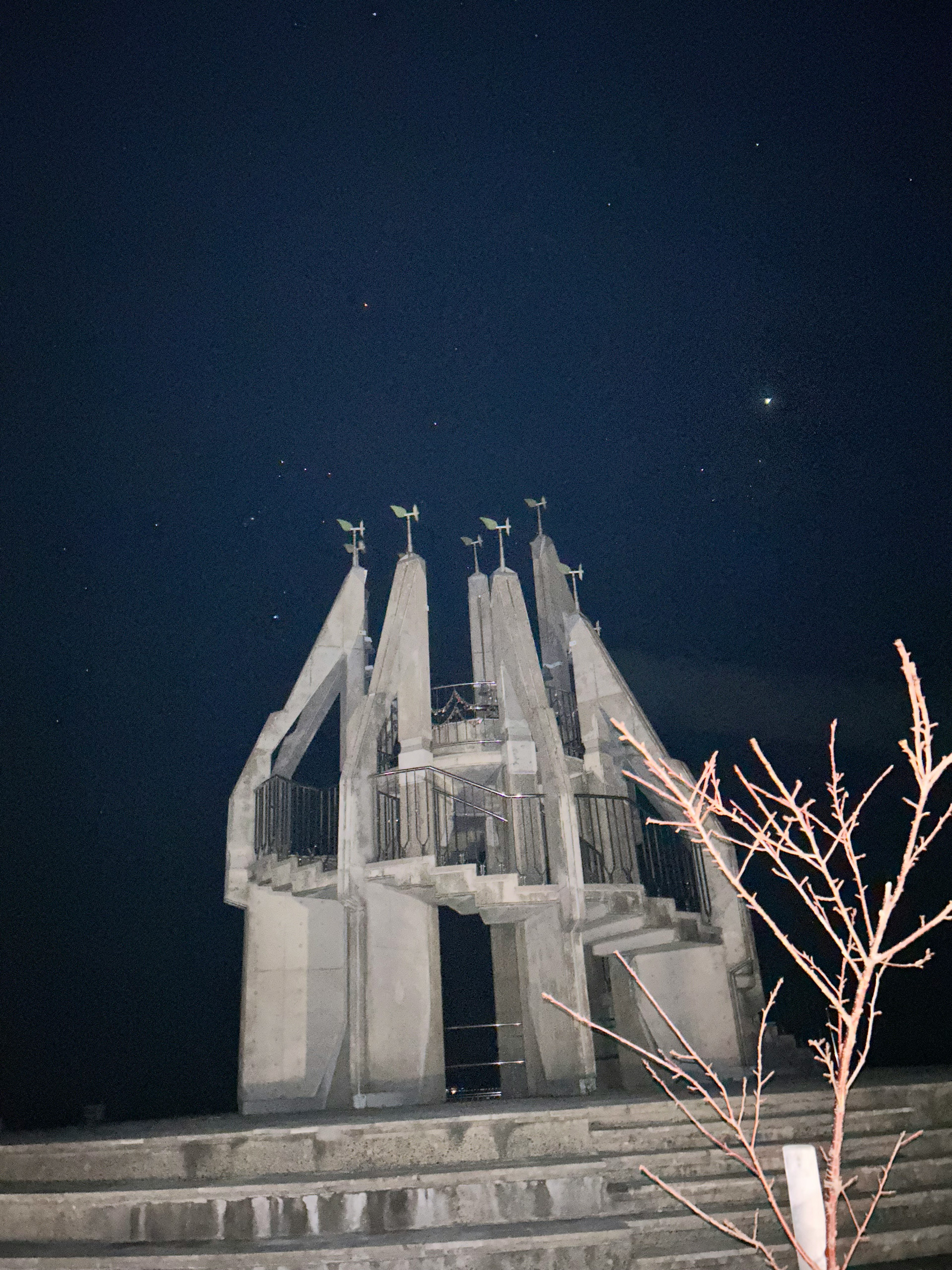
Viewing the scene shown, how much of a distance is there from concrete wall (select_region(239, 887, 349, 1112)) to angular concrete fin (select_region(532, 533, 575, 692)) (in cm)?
703

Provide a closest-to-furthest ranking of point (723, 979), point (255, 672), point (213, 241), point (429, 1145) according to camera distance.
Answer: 1. point (429, 1145)
2. point (723, 979)
3. point (255, 672)
4. point (213, 241)

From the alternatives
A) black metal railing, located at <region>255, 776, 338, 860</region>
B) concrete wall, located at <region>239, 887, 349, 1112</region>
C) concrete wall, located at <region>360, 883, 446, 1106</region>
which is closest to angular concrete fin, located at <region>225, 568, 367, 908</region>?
black metal railing, located at <region>255, 776, 338, 860</region>

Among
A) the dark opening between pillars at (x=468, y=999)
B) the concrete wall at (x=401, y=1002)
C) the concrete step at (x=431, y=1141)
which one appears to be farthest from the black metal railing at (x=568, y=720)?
the concrete step at (x=431, y=1141)

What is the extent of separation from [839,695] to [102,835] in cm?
2065

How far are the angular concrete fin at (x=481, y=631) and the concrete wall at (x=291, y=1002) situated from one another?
586 centimetres

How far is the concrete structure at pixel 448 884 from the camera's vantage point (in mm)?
12062

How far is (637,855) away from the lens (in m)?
14.1

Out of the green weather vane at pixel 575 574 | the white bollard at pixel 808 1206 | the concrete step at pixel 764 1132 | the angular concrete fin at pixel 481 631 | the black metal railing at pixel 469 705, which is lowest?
the concrete step at pixel 764 1132

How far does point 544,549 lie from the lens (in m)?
18.3

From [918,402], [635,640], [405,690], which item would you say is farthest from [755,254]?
[405,690]

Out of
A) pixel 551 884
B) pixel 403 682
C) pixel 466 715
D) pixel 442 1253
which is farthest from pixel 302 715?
pixel 442 1253

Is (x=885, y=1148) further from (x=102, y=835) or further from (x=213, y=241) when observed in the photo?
(x=213, y=241)

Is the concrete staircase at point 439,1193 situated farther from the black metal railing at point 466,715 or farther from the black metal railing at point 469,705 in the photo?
the black metal railing at point 469,705

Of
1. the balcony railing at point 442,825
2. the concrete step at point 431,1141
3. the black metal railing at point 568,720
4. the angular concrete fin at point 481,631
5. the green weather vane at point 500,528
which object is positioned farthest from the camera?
the angular concrete fin at point 481,631
